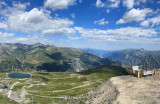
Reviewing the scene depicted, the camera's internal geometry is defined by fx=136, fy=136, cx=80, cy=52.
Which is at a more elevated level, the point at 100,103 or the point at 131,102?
the point at 131,102

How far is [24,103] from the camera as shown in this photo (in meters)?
126

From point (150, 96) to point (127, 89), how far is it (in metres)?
12.5

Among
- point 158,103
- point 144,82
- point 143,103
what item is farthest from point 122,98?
point 144,82

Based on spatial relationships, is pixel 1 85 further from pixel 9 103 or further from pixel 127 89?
pixel 127 89

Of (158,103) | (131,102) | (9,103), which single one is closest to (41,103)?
(9,103)

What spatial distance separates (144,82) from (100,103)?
28423 millimetres

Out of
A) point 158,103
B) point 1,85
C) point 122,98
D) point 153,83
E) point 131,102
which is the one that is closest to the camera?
point 158,103

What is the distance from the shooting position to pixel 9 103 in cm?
11644

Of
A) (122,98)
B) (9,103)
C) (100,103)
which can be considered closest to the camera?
(122,98)

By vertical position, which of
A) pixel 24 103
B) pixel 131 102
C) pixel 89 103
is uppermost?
pixel 131 102

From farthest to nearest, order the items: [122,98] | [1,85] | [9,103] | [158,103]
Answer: [1,85], [9,103], [122,98], [158,103]

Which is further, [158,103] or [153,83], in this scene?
[153,83]

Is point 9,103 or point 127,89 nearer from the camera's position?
point 127,89

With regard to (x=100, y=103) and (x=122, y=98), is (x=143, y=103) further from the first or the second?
(x=100, y=103)
